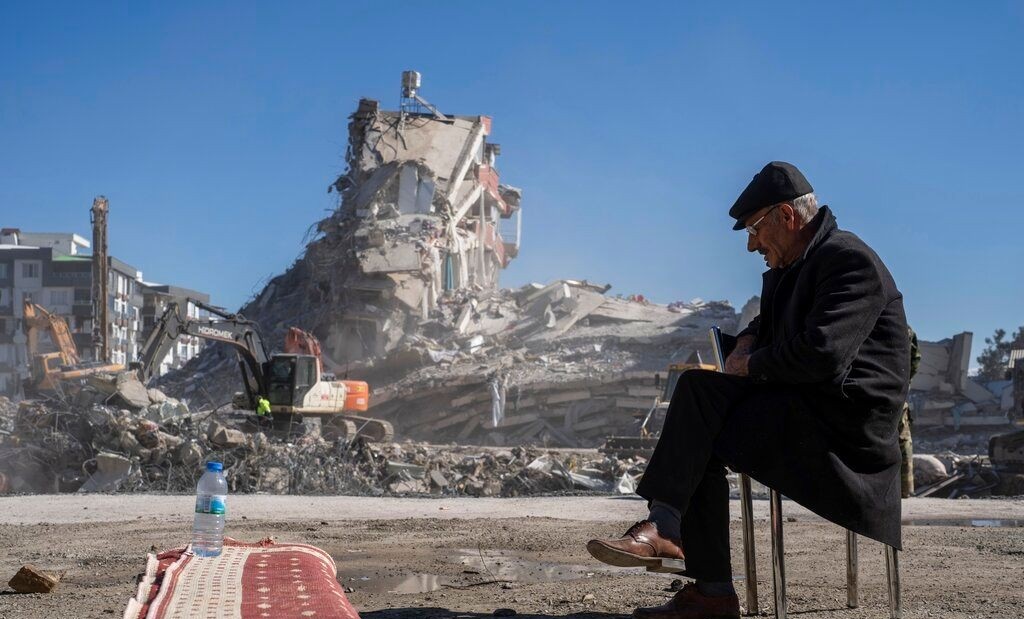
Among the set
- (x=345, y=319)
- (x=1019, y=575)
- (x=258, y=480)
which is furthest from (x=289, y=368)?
(x=1019, y=575)

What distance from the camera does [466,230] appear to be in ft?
156

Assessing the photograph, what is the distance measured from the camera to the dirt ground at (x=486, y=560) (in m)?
4.19

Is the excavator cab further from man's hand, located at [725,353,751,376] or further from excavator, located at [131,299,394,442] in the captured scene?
man's hand, located at [725,353,751,376]

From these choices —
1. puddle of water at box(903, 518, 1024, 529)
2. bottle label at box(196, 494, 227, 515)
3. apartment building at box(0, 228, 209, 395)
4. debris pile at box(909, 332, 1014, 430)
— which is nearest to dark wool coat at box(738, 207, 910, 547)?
bottle label at box(196, 494, 227, 515)

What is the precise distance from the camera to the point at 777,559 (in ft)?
11.1

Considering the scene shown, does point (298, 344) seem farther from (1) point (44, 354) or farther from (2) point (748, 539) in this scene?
(2) point (748, 539)

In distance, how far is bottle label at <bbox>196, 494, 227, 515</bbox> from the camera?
430cm

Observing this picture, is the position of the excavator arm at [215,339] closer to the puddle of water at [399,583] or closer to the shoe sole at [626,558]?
the puddle of water at [399,583]

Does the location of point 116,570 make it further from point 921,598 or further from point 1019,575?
point 1019,575

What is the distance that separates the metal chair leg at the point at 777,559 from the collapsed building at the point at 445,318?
1029 inches

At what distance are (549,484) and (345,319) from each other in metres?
24.0

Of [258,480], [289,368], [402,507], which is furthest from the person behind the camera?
[289,368]

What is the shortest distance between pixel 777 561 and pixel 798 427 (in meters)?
0.44

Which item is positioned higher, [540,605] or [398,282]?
[398,282]
